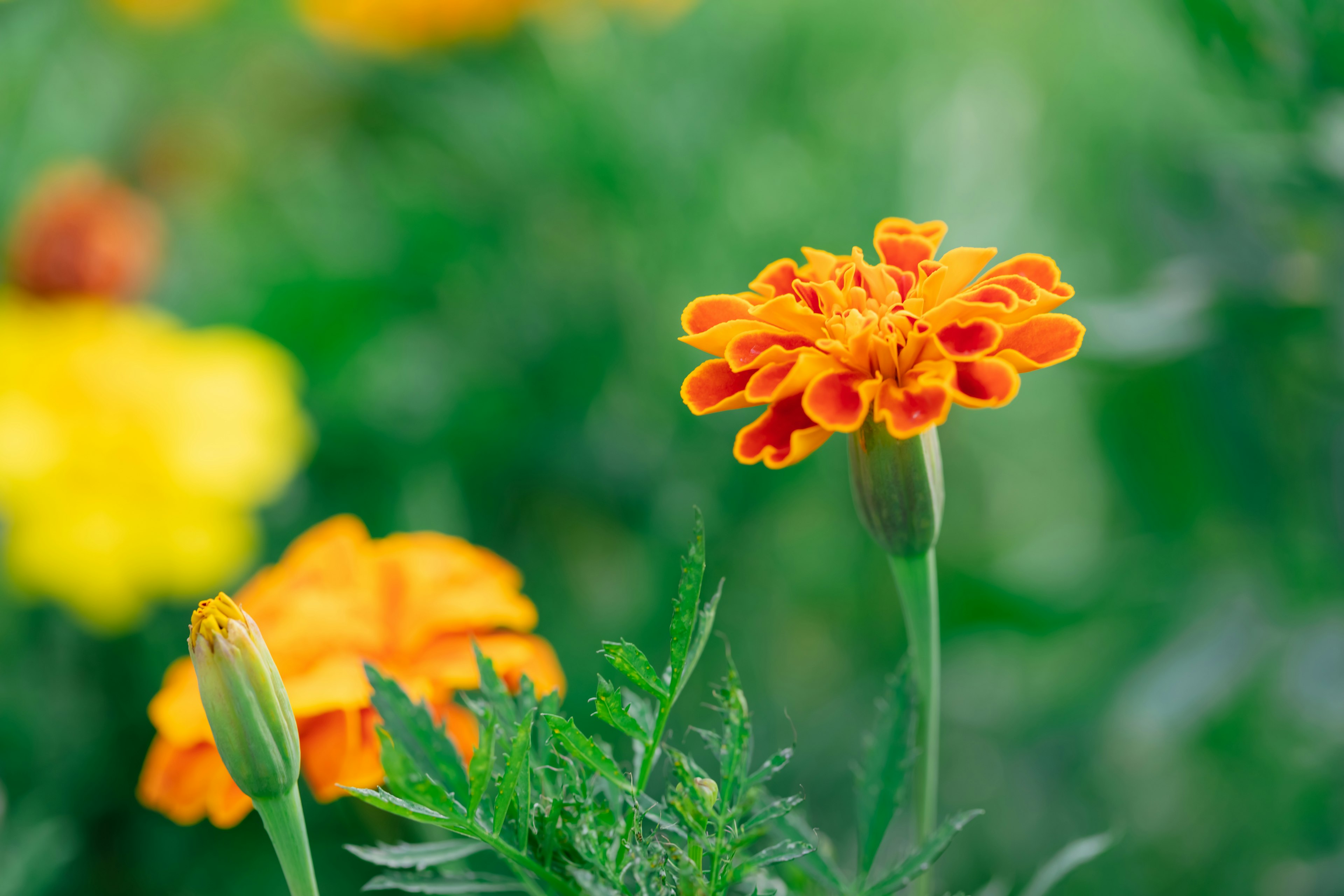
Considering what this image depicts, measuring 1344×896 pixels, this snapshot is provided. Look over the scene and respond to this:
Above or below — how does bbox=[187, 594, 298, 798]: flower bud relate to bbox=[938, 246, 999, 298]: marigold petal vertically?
below

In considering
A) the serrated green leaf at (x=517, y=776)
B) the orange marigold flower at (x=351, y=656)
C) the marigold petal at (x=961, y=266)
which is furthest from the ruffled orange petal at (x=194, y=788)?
the marigold petal at (x=961, y=266)

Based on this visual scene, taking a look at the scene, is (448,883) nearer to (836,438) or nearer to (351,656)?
(351,656)

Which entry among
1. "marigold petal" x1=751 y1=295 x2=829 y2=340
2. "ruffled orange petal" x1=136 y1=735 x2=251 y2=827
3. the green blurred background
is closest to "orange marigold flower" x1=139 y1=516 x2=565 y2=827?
"ruffled orange petal" x1=136 y1=735 x2=251 y2=827

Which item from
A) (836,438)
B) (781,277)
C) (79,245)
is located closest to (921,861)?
(781,277)

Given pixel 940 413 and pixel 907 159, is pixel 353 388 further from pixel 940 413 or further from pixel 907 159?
pixel 940 413

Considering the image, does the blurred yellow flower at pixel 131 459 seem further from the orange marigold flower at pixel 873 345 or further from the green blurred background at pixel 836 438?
the orange marigold flower at pixel 873 345

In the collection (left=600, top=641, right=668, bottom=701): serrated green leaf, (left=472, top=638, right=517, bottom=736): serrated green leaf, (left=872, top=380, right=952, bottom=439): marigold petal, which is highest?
(left=872, top=380, right=952, bottom=439): marigold petal

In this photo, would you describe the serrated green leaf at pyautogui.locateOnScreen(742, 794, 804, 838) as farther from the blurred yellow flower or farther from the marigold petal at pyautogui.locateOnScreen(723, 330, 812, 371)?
the blurred yellow flower

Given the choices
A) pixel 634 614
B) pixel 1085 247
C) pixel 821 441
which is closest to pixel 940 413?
pixel 821 441
